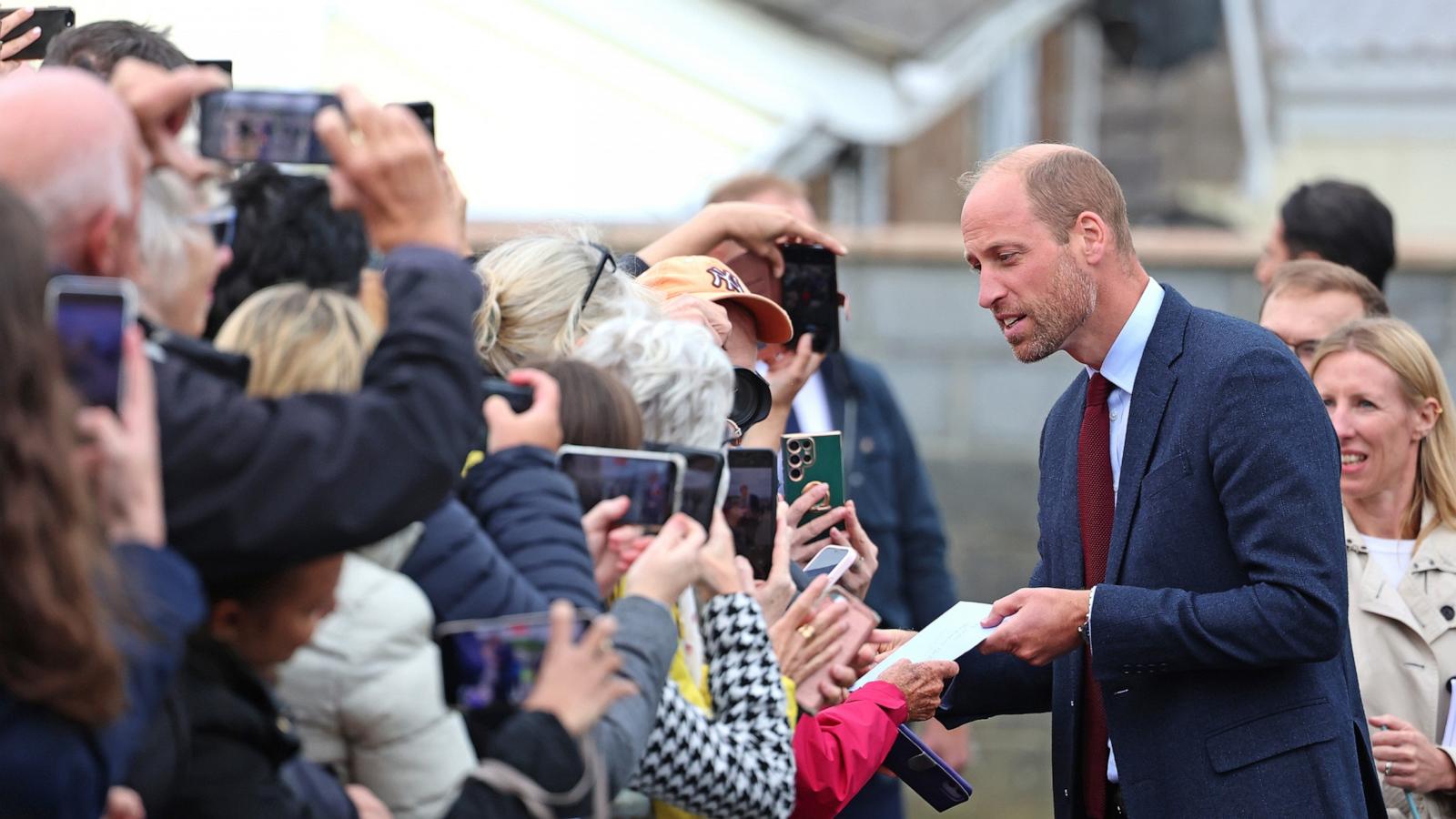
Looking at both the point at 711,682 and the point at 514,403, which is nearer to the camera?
the point at 514,403

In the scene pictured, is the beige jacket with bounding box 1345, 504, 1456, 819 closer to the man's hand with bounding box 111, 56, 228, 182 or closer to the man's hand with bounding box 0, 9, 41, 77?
the man's hand with bounding box 111, 56, 228, 182

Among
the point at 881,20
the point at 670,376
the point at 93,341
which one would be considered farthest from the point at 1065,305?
the point at 881,20

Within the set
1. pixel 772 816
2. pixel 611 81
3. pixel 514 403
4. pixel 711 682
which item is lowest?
pixel 772 816

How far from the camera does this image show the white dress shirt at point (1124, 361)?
3471 mm

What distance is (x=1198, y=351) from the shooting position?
10.9 ft

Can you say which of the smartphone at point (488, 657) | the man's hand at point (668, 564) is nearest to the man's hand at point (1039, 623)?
the man's hand at point (668, 564)

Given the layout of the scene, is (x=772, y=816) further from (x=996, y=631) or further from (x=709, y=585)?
(x=996, y=631)

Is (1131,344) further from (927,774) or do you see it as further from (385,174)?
(385,174)

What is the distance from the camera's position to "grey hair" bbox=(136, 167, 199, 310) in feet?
6.53

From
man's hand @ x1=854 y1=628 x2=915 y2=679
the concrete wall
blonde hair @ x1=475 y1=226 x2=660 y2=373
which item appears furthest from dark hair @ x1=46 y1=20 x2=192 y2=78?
the concrete wall

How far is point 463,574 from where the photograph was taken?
2182 mm

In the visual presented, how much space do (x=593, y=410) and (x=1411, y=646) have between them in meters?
2.17

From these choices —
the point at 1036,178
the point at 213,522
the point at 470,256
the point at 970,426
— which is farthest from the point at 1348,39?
the point at 213,522

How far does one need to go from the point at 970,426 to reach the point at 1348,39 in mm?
5027
